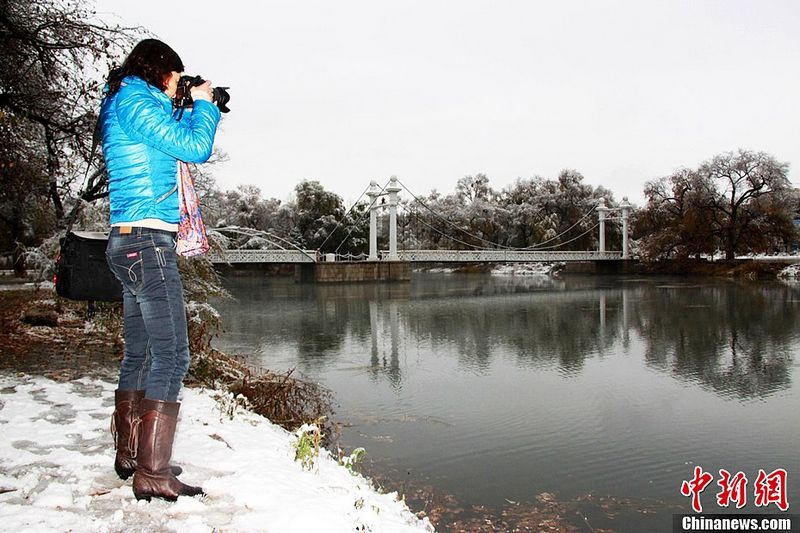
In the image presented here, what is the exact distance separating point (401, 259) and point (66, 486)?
30.9 m

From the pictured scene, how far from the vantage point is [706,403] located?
245 inches

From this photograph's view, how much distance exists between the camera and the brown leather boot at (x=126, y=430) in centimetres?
211

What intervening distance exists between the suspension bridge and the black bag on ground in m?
20.2

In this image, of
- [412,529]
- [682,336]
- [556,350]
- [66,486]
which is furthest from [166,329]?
[682,336]

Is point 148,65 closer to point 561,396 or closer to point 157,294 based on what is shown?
point 157,294

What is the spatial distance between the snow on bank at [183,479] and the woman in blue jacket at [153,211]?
124mm

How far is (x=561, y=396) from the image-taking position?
21.3 feet

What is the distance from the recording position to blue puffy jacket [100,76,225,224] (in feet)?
6.36

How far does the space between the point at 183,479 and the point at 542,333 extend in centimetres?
1022

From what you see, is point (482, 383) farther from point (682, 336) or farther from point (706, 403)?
point (682, 336)

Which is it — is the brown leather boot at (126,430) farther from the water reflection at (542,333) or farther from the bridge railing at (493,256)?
the bridge railing at (493,256)

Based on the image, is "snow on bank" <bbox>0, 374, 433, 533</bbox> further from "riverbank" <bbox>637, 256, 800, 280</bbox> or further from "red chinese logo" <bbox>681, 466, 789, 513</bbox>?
"riverbank" <bbox>637, 256, 800, 280</bbox>

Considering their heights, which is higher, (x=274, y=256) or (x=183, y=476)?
(x=274, y=256)

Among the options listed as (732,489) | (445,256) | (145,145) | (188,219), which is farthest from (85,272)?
(445,256)
